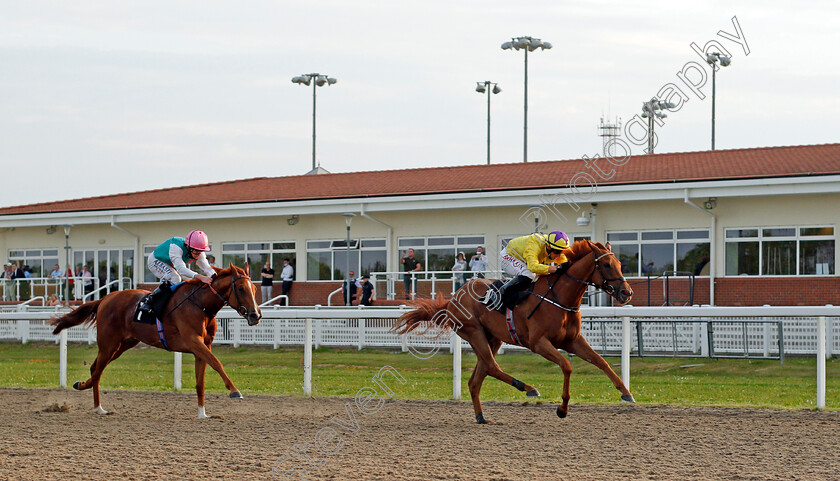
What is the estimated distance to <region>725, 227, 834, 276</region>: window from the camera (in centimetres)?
1905

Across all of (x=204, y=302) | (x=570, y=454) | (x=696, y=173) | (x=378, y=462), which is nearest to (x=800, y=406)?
(x=570, y=454)

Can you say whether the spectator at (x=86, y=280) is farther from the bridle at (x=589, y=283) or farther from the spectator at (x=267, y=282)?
the bridle at (x=589, y=283)

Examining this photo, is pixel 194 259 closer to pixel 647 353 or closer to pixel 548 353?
pixel 548 353

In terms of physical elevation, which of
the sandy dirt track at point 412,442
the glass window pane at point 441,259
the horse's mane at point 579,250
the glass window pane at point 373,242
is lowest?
the sandy dirt track at point 412,442

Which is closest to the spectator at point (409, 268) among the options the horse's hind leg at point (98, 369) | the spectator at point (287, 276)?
the spectator at point (287, 276)

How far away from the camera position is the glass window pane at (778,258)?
63.6 feet

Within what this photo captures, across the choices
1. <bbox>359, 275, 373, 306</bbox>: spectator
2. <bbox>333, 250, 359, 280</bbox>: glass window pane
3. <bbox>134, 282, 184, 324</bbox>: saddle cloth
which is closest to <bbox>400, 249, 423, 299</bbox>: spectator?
<bbox>359, 275, 373, 306</bbox>: spectator

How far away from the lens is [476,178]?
24516 millimetres

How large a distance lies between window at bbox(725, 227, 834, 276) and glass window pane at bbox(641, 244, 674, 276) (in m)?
1.14

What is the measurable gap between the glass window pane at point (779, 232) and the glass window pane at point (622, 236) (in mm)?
2530


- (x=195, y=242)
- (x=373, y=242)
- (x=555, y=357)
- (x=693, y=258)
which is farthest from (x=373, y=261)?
(x=555, y=357)

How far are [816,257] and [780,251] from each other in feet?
2.18

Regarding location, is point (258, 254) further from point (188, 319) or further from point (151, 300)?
point (188, 319)

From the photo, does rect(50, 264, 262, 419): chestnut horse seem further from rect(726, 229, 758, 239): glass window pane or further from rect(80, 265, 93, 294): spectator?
rect(80, 265, 93, 294): spectator
